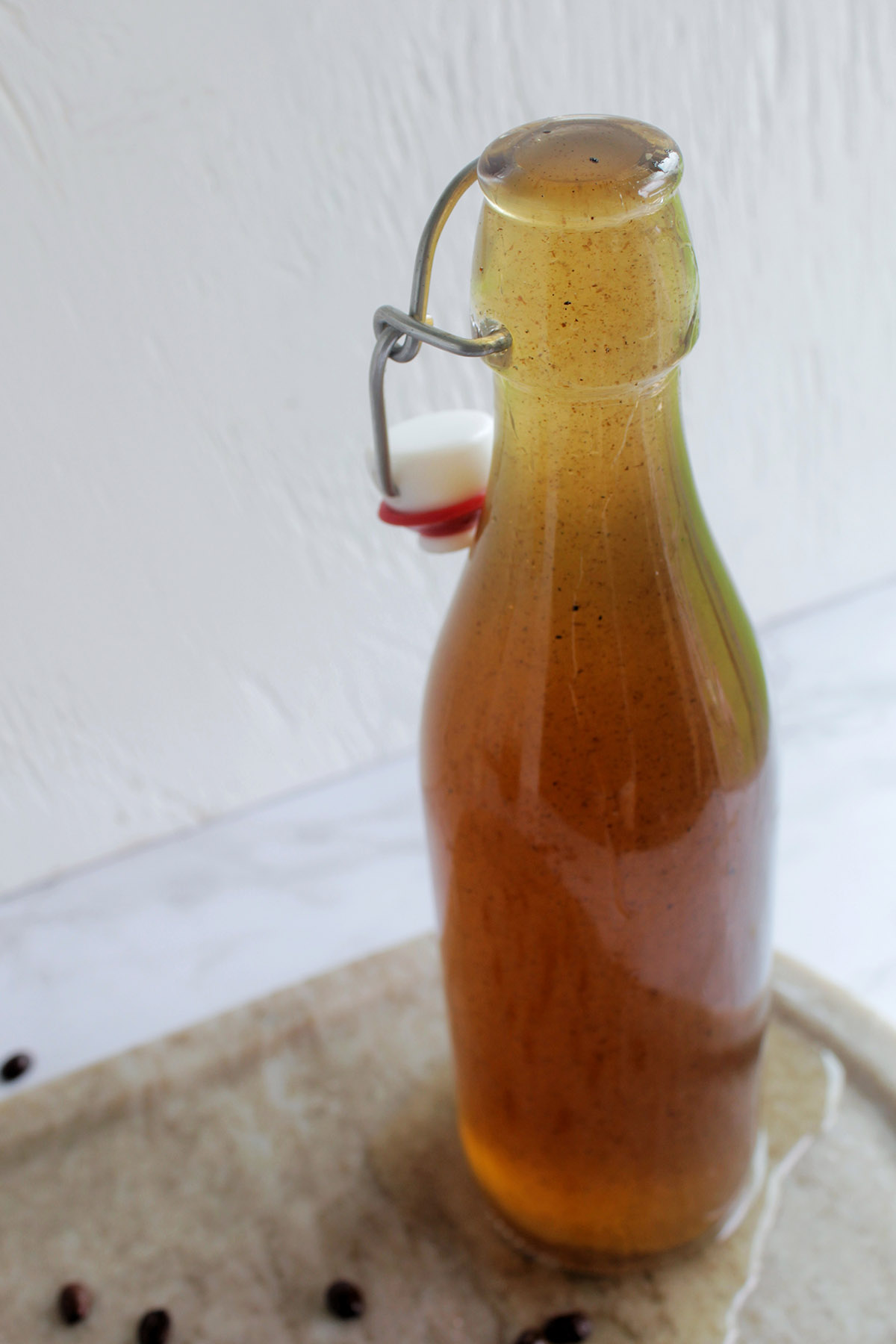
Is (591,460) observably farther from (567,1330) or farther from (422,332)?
(567,1330)

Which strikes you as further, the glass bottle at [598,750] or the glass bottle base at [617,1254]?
the glass bottle base at [617,1254]

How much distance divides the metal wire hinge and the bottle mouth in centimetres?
2

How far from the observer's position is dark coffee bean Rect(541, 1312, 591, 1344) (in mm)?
490

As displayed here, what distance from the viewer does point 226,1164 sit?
0.58m

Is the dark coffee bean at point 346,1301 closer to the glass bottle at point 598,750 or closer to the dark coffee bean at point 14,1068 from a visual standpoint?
the glass bottle at point 598,750

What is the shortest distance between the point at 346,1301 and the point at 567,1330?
0.09 metres

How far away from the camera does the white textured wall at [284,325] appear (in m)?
0.60

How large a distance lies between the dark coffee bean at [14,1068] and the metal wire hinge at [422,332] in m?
0.44

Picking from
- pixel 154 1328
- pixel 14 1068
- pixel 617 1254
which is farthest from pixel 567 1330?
pixel 14 1068

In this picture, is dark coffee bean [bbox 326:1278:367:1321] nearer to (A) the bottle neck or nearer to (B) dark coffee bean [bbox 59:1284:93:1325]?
(B) dark coffee bean [bbox 59:1284:93:1325]

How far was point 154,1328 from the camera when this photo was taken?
507 millimetres

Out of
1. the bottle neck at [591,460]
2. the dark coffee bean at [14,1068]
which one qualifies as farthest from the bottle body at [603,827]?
the dark coffee bean at [14,1068]

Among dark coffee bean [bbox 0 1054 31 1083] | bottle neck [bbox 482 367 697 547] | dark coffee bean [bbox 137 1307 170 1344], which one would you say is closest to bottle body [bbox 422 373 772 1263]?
bottle neck [bbox 482 367 697 547]

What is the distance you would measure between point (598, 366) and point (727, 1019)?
0.84ft
